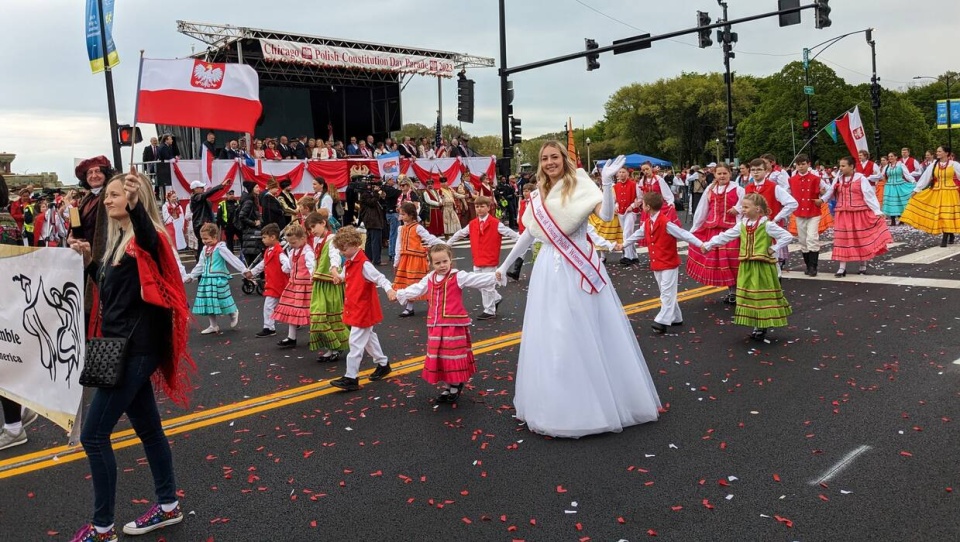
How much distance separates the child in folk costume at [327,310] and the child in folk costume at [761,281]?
13.5 feet

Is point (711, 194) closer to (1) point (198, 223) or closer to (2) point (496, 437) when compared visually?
(2) point (496, 437)

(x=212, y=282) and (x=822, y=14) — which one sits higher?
(x=822, y=14)

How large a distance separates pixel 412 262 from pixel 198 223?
6552 mm

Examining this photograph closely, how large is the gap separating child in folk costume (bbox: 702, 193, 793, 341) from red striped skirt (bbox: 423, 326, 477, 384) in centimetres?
336

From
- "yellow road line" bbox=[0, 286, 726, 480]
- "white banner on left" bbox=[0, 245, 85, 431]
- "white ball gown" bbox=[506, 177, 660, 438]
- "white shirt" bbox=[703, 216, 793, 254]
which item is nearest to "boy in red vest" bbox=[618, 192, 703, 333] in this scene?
"white shirt" bbox=[703, 216, 793, 254]

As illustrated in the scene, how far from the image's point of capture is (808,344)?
24.9 feet

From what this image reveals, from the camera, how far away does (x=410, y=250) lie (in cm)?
1028

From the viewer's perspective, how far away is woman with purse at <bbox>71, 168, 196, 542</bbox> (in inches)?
147

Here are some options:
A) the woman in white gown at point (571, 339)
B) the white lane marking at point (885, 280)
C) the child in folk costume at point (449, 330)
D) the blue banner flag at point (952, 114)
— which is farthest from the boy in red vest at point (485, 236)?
the blue banner flag at point (952, 114)

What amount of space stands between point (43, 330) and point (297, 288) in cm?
362

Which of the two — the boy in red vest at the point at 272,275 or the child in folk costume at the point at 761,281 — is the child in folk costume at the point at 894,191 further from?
the boy in red vest at the point at 272,275

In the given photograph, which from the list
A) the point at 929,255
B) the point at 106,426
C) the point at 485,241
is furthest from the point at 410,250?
the point at 929,255

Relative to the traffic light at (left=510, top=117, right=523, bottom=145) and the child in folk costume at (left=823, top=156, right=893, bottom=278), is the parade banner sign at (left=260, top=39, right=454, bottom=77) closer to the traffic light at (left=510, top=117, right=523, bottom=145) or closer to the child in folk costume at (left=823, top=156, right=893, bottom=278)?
the traffic light at (left=510, top=117, right=523, bottom=145)

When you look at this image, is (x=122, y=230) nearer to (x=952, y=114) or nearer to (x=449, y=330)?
(x=449, y=330)
